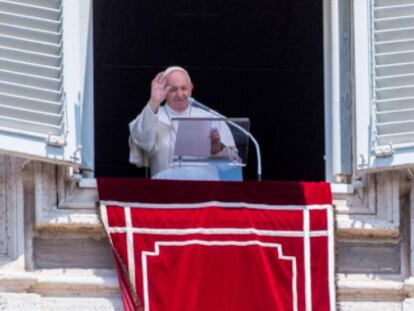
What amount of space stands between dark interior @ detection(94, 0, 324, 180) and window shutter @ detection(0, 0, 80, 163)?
234cm

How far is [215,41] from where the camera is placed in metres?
14.4

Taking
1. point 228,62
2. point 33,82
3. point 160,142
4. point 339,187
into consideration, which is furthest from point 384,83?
point 228,62

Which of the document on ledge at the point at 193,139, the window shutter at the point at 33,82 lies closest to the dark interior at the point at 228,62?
the document on ledge at the point at 193,139

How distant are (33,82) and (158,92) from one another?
0.76m

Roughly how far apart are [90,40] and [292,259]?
1268mm

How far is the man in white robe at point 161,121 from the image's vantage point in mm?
12141

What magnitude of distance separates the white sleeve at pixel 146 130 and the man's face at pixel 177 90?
0.14 metres

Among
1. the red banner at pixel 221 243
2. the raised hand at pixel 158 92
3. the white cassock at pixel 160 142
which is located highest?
the raised hand at pixel 158 92

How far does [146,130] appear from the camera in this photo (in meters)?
12.2

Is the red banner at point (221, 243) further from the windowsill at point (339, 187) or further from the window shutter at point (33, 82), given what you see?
the window shutter at point (33, 82)

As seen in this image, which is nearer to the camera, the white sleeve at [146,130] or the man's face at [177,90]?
the white sleeve at [146,130]

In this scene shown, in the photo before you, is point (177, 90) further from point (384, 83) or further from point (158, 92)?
point (384, 83)

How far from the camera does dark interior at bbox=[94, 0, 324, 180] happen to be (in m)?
14.1

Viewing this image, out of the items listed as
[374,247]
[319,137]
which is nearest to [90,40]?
[374,247]
